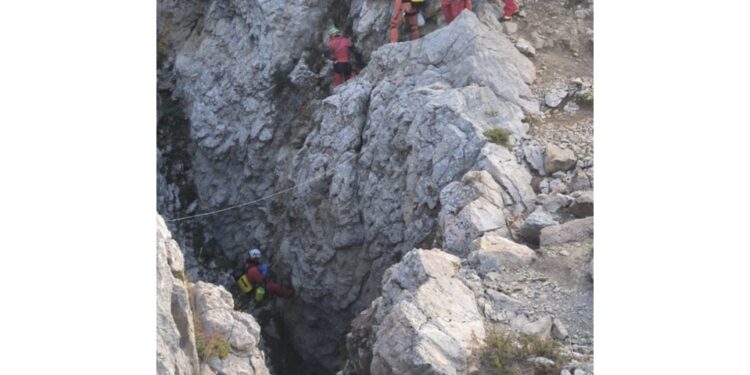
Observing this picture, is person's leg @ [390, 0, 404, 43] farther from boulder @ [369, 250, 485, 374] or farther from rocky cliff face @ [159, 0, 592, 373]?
boulder @ [369, 250, 485, 374]

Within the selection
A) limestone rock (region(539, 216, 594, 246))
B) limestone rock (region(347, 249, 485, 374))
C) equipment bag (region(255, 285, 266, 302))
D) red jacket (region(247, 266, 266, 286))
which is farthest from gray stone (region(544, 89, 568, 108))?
equipment bag (region(255, 285, 266, 302))

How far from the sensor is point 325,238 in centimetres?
1905

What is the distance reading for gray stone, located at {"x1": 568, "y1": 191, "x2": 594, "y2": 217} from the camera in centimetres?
1359

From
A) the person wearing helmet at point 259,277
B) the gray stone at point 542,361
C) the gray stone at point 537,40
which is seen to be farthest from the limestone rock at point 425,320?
the person wearing helmet at point 259,277

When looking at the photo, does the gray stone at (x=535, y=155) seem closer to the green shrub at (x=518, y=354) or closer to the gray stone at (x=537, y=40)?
the gray stone at (x=537, y=40)

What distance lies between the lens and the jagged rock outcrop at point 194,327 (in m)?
11.6

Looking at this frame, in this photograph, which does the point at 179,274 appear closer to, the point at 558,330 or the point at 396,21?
the point at 558,330

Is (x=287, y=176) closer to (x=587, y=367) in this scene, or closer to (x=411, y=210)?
(x=411, y=210)

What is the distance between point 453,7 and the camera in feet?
57.9

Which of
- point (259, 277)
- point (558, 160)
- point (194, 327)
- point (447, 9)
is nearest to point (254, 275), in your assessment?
point (259, 277)

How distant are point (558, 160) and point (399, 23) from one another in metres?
5.51
